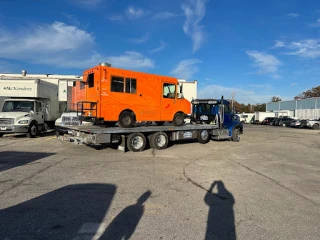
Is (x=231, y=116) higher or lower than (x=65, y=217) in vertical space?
higher

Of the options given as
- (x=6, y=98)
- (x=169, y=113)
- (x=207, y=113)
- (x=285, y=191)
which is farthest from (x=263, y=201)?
(x=6, y=98)

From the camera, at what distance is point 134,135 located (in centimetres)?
1094

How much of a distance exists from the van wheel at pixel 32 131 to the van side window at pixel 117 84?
26.2ft

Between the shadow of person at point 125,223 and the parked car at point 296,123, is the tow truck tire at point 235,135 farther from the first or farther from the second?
the parked car at point 296,123

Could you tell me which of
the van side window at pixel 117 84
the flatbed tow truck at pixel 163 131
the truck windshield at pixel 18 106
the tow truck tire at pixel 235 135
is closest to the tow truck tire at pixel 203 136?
the flatbed tow truck at pixel 163 131

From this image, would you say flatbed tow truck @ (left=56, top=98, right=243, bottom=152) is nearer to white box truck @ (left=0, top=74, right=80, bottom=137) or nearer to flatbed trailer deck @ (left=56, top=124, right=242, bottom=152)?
flatbed trailer deck @ (left=56, top=124, right=242, bottom=152)

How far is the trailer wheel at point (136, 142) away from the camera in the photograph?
427 inches

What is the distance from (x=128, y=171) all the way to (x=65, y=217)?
3.39 meters

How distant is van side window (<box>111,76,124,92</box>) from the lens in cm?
1067

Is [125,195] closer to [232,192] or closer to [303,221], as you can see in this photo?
[232,192]

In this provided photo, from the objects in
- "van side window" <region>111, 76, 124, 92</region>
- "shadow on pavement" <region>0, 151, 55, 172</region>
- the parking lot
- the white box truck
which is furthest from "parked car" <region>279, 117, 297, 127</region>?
"shadow on pavement" <region>0, 151, 55, 172</region>

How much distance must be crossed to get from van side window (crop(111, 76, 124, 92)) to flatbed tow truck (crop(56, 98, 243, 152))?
1643 mm

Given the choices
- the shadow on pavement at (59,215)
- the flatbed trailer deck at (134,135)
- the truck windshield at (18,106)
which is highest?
the truck windshield at (18,106)

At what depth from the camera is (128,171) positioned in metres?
7.54
